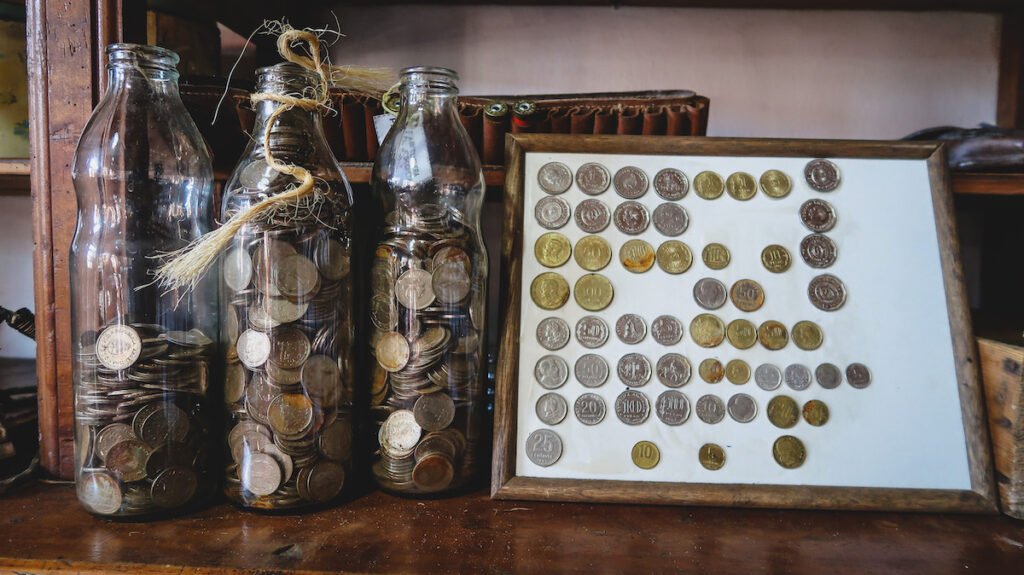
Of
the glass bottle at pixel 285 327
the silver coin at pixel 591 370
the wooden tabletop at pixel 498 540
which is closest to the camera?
the wooden tabletop at pixel 498 540

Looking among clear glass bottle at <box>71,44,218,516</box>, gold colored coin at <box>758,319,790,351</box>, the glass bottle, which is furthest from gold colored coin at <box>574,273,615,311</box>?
clear glass bottle at <box>71,44,218,516</box>

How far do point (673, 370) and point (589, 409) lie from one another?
0.13 meters

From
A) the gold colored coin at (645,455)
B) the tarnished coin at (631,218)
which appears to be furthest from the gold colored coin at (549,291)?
the gold colored coin at (645,455)

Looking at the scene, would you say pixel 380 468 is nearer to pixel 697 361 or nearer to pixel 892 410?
pixel 697 361

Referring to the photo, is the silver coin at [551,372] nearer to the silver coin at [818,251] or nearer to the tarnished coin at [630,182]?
the tarnished coin at [630,182]

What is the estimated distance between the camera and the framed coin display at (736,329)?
0.83m

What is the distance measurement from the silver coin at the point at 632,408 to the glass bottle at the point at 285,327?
379 mm

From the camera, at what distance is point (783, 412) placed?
2.81ft

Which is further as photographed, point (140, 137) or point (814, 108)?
point (814, 108)

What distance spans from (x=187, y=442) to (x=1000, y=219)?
4.99ft

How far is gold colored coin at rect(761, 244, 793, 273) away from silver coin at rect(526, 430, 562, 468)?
40 centimetres

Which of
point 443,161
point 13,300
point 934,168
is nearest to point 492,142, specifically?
point 443,161

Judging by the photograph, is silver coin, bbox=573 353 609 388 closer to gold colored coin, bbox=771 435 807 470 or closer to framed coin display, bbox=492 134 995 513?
framed coin display, bbox=492 134 995 513

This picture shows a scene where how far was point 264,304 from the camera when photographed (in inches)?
29.7
